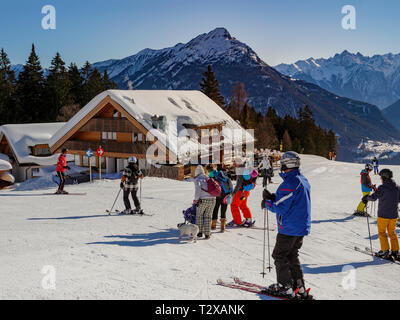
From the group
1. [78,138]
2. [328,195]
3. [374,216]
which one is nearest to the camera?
[374,216]

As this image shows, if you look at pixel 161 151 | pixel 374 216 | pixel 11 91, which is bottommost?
pixel 374 216

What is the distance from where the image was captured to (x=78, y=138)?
3172 cm

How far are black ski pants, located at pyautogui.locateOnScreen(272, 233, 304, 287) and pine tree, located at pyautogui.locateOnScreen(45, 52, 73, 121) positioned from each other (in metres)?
56.6

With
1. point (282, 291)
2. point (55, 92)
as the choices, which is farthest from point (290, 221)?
point (55, 92)

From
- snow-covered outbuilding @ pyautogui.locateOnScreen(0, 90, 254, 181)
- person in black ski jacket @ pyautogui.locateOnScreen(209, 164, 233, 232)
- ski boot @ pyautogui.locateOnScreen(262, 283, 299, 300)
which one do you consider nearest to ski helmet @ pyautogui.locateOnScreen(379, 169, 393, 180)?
person in black ski jacket @ pyautogui.locateOnScreen(209, 164, 233, 232)

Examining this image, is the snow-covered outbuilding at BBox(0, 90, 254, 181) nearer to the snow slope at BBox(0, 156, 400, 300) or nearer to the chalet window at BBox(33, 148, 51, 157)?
the chalet window at BBox(33, 148, 51, 157)

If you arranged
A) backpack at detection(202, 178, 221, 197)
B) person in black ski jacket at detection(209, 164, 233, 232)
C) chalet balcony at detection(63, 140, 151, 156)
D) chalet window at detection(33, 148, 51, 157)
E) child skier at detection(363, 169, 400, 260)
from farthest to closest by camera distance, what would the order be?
1. chalet window at detection(33, 148, 51, 157)
2. chalet balcony at detection(63, 140, 151, 156)
3. person in black ski jacket at detection(209, 164, 233, 232)
4. backpack at detection(202, 178, 221, 197)
5. child skier at detection(363, 169, 400, 260)

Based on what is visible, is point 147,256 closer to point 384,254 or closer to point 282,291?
point 282,291

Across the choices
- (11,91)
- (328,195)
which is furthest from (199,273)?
(11,91)

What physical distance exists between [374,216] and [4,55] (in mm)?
63649

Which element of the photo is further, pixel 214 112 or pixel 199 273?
pixel 214 112

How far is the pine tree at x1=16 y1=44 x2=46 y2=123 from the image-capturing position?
55656 mm

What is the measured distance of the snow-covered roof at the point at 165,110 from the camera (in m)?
26.4
